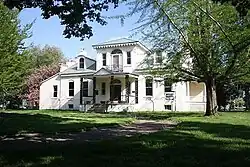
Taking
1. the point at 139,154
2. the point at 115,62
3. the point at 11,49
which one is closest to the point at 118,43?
the point at 115,62

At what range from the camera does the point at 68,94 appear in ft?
148

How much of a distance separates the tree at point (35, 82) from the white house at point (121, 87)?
6872 millimetres

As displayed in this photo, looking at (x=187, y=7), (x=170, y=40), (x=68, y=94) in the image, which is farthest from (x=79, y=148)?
(x=68, y=94)

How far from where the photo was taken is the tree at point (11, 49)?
1101 inches

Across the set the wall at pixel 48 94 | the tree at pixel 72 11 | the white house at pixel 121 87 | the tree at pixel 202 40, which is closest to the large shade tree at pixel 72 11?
the tree at pixel 72 11

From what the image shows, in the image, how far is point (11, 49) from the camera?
94.7ft

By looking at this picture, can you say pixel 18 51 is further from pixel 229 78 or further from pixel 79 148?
pixel 79 148

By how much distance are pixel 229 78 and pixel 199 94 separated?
1353 cm

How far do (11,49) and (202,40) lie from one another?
14.6 metres

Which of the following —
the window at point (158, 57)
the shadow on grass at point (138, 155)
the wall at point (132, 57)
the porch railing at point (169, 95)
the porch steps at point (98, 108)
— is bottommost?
the shadow on grass at point (138, 155)

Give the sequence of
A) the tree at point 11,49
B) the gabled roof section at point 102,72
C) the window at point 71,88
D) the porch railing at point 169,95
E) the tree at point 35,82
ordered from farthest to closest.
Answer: the tree at point 35,82 < the window at point 71,88 < the gabled roof section at point 102,72 < the porch railing at point 169,95 < the tree at point 11,49

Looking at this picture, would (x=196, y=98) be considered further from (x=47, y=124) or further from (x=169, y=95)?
(x=47, y=124)

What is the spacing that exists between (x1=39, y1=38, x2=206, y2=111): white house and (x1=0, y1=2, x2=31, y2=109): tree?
10889 mm

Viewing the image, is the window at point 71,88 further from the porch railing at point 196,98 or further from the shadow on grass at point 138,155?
the shadow on grass at point 138,155
